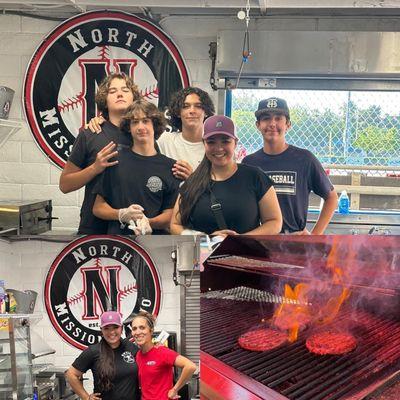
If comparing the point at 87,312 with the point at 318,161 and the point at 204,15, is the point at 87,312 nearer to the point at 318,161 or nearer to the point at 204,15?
the point at 318,161

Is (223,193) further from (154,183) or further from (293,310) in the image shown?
(293,310)

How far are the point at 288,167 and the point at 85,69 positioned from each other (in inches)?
31.8

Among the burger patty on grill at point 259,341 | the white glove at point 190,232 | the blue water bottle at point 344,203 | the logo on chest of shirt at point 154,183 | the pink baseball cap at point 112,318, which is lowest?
the burger patty on grill at point 259,341

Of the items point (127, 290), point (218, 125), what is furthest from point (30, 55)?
point (127, 290)

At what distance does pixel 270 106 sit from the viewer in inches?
56.0

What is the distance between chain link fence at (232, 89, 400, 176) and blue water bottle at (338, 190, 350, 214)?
83mm

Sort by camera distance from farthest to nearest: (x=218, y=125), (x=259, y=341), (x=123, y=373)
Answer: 1. (x=259, y=341)
2. (x=123, y=373)
3. (x=218, y=125)

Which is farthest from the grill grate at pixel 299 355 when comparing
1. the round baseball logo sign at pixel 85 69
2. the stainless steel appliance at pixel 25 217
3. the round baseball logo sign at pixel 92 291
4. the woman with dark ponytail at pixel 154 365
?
the round baseball logo sign at pixel 85 69

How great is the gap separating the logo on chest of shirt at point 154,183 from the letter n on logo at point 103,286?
0.38 m

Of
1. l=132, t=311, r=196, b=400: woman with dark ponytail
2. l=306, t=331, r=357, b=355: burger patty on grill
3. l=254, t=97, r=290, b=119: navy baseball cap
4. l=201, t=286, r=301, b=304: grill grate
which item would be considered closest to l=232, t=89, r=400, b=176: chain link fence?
l=254, t=97, r=290, b=119: navy baseball cap

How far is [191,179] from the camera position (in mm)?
1448

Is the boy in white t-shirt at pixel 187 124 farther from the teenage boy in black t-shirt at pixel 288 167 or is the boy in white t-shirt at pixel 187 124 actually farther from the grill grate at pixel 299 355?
the grill grate at pixel 299 355

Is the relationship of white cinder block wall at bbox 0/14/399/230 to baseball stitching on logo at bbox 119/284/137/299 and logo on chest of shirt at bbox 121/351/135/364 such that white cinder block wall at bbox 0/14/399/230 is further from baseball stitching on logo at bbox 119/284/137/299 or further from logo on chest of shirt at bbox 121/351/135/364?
logo on chest of shirt at bbox 121/351/135/364

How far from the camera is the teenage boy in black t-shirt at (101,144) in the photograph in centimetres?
144
